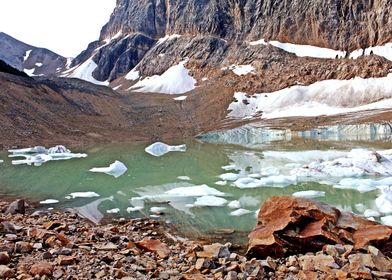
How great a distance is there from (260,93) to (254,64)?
16079mm

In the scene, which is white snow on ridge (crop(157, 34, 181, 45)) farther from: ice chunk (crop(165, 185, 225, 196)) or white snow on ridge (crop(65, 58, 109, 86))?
ice chunk (crop(165, 185, 225, 196))

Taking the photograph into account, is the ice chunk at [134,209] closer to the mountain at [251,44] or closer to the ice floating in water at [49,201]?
the ice floating in water at [49,201]

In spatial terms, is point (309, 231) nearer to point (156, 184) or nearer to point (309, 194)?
point (309, 194)

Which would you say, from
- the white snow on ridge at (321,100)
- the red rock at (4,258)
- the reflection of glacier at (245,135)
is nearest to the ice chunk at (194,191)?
the red rock at (4,258)

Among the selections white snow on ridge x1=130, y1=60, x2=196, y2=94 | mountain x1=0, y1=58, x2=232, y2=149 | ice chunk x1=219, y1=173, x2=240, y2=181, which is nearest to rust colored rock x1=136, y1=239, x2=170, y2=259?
ice chunk x1=219, y1=173, x2=240, y2=181

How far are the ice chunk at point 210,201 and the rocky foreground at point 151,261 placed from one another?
675 cm

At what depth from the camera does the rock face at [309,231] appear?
10.3m

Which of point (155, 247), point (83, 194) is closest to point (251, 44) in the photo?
point (83, 194)

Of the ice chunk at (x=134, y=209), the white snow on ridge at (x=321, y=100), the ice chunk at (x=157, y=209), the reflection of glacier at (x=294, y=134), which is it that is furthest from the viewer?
the white snow on ridge at (x=321, y=100)

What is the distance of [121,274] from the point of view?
7602 mm

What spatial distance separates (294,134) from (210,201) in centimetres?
4190

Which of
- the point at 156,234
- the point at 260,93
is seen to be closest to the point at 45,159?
the point at 156,234

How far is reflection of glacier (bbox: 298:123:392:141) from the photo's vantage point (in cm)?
5153

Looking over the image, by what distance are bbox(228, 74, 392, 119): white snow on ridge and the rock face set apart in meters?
61.9
